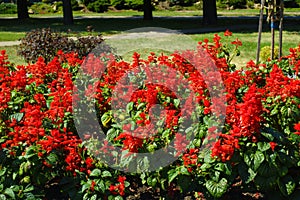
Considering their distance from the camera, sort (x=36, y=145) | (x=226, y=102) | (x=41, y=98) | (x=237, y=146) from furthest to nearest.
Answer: (x=41, y=98) → (x=226, y=102) → (x=36, y=145) → (x=237, y=146)

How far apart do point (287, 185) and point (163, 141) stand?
1098 millimetres

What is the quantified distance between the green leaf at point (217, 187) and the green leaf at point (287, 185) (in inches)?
19.3

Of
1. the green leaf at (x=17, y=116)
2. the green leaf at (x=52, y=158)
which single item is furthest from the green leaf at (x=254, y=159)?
the green leaf at (x=17, y=116)

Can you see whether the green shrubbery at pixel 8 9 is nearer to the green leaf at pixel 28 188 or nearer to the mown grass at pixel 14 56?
the mown grass at pixel 14 56

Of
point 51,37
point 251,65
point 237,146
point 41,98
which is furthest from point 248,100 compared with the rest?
point 51,37

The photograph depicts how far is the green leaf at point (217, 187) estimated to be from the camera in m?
3.98

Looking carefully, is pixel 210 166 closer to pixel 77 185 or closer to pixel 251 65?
pixel 77 185

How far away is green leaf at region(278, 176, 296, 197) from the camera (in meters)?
4.05

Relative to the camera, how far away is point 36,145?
4.16 metres

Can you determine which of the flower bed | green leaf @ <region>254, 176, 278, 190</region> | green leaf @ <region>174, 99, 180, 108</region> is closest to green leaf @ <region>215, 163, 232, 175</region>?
the flower bed

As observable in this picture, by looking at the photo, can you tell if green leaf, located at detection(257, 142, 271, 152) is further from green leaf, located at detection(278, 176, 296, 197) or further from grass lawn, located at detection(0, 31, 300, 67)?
grass lawn, located at detection(0, 31, 300, 67)

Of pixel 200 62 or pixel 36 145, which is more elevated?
pixel 200 62

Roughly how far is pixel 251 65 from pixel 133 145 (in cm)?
210

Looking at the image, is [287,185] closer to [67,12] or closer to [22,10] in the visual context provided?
[67,12]
